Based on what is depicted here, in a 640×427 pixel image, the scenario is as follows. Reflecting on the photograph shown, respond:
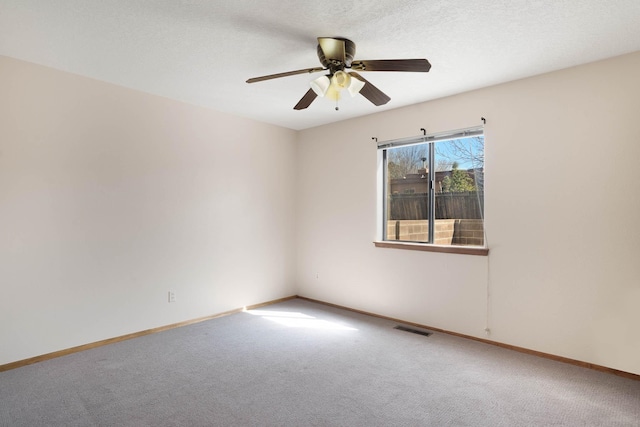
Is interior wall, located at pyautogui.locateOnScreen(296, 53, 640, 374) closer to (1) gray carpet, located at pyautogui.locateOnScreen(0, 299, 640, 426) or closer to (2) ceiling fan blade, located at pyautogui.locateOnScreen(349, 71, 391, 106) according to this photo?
(1) gray carpet, located at pyautogui.locateOnScreen(0, 299, 640, 426)

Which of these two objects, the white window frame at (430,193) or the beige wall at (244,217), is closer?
the beige wall at (244,217)

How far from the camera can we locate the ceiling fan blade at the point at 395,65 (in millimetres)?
2150

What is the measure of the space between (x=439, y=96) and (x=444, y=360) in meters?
2.60

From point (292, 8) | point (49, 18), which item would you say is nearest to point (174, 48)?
point (49, 18)

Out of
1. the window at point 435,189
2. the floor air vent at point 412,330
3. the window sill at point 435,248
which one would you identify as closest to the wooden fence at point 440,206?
the window at point 435,189

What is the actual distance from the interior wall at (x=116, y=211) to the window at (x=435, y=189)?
176 centimetres

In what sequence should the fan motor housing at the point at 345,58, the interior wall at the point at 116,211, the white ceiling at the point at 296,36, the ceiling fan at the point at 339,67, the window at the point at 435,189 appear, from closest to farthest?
the white ceiling at the point at 296,36 → the ceiling fan at the point at 339,67 → the fan motor housing at the point at 345,58 → the interior wall at the point at 116,211 → the window at the point at 435,189

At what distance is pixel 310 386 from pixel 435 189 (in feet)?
8.12

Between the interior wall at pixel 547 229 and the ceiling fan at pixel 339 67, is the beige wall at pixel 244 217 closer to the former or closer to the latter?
the interior wall at pixel 547 229

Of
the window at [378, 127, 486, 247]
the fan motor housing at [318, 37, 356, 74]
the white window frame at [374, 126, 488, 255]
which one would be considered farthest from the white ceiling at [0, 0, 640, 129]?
the window at [378, 127, 486, 247]

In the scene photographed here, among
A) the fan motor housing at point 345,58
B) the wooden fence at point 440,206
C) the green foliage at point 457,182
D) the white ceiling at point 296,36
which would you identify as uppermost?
the white ceiling at point 296,36

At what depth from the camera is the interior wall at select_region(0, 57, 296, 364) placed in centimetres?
284

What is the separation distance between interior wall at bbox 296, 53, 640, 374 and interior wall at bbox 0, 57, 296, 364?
1.70m

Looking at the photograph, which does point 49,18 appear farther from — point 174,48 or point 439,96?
point 439,96
